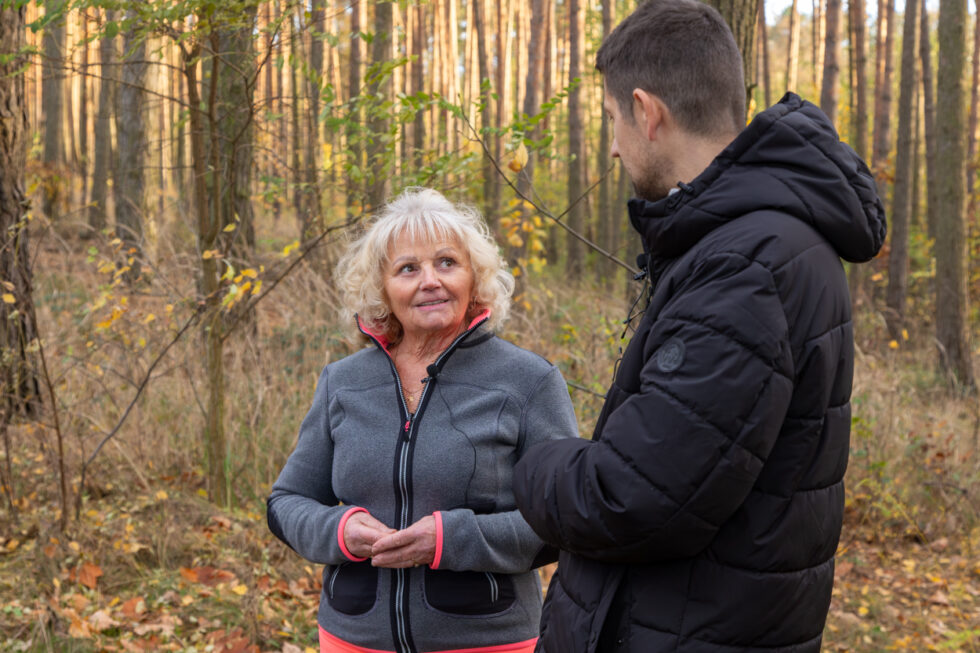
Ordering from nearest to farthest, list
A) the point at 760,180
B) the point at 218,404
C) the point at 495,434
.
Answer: the point at 760,180 < the point at 495,434 < the point at 218,404

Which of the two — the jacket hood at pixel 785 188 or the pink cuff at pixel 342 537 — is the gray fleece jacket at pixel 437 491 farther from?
the jacket hood at pixel 785 188

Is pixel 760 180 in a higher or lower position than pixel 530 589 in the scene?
higher

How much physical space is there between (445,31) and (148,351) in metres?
20.1

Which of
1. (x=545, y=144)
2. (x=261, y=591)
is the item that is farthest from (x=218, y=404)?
(x=545, y=144)

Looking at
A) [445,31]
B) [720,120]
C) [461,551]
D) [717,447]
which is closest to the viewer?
[717,447]

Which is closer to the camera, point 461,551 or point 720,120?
point 720,120

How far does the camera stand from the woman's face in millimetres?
2395

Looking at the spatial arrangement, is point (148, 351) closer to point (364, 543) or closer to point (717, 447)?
point (364, 543)

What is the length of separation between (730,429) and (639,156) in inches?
22.1

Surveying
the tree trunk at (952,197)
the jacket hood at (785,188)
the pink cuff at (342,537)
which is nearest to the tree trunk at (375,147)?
the pink cuff at (342,537)

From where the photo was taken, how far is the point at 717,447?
1.37m

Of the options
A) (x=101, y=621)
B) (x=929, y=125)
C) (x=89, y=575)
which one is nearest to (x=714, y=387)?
(x=101, y=621)

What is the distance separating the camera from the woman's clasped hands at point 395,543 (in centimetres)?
208

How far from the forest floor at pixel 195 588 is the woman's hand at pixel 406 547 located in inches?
82.0
